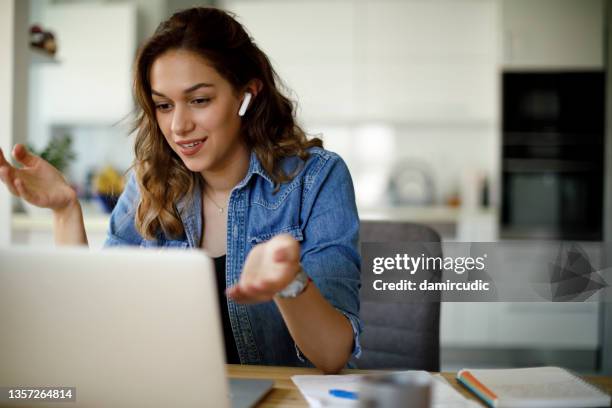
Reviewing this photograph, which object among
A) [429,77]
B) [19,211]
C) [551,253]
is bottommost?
[551,253]

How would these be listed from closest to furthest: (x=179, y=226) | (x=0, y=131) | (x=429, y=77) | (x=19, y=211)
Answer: (x=179, y=226) < (x=0, y=131) < (x=19, y=211) < (x=429, y=77)

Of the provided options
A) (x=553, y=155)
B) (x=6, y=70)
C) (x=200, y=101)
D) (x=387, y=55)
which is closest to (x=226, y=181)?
(x=200, y=101)

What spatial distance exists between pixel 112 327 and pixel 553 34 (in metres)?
3.94

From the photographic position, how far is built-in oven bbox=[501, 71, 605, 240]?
395cm

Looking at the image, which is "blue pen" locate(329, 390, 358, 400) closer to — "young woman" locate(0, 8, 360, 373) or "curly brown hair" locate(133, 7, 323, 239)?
"young woman" locate(0, 8, 360, 373)

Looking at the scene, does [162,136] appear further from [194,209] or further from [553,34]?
[553,34]

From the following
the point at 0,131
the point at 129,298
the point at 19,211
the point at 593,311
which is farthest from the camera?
the point at 593,311

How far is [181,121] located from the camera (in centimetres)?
136

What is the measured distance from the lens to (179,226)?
4.76ft

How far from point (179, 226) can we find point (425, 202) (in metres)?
3.36

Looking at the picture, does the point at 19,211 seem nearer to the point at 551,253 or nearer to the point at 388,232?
the point at 388,232

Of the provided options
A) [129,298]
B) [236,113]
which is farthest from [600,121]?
[129,298]

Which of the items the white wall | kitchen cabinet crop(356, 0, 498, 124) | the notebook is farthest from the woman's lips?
kitchen cabinet crop(356, 0, 498, 124)

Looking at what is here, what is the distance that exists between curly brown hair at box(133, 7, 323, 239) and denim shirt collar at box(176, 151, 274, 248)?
1 centimetres
